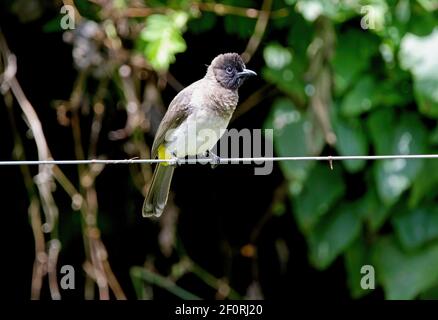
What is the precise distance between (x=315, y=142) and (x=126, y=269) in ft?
5.61

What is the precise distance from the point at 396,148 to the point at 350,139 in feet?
0.79

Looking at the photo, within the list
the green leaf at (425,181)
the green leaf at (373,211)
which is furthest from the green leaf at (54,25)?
the green leaf at (425,181)

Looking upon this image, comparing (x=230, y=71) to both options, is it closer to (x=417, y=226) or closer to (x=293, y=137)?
(x=293, y=137)

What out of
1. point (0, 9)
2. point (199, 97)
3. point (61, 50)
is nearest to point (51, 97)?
point (61, 50)

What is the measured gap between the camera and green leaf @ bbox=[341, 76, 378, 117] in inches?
170

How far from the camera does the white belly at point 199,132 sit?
13.4 ft

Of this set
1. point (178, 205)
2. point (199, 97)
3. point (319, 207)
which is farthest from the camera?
point (178, 205)

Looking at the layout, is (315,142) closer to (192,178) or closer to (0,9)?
(192,178)

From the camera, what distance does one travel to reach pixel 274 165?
4934mm

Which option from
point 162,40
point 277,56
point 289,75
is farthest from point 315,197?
point 162,40

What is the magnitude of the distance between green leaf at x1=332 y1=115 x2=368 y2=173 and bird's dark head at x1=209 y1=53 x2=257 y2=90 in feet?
1.83

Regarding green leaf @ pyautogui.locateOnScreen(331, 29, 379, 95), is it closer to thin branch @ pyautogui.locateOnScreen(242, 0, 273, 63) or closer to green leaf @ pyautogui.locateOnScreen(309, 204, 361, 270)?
thin branch @ pyautogui.locateOnScreen(242, 0, 273, 63)

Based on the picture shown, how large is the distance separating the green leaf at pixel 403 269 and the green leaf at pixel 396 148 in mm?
315

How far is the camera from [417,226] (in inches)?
172
